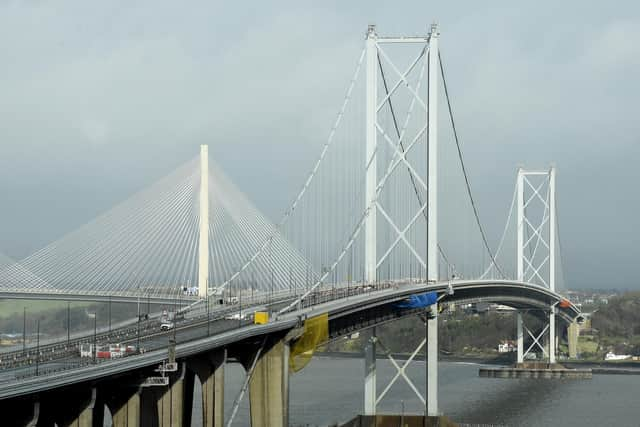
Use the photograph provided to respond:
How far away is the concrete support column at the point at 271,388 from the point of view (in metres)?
28.8

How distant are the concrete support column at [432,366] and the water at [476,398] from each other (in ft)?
12.3

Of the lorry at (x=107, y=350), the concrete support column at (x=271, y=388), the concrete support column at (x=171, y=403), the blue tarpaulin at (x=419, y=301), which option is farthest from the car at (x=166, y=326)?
the blue tarpaulin at (x=419, y=301)

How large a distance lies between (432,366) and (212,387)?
39.6 ft

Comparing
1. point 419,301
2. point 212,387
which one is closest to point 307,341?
point 212,387

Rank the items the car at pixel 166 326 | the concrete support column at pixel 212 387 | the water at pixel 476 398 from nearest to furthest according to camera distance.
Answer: the concrete support column at pixel 212 387 → the car at pixel 166 326 → the water at pixel 476 398

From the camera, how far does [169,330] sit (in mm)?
29969

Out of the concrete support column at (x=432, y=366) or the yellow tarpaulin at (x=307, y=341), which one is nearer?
the yellow tarpaulin at (x=307, y=341)

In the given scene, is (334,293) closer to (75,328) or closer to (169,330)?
(169,330)

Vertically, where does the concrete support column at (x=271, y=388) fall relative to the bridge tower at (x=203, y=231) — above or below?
below

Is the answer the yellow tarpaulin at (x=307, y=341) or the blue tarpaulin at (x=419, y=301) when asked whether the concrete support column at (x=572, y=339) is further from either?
the yellow tarpaulin at (x=307, y=341)

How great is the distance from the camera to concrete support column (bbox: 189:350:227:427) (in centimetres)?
2711

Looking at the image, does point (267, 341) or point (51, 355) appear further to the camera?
point (267, 341)

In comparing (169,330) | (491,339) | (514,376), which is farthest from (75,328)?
(491,339)

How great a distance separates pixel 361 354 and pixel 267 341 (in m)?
62.3
